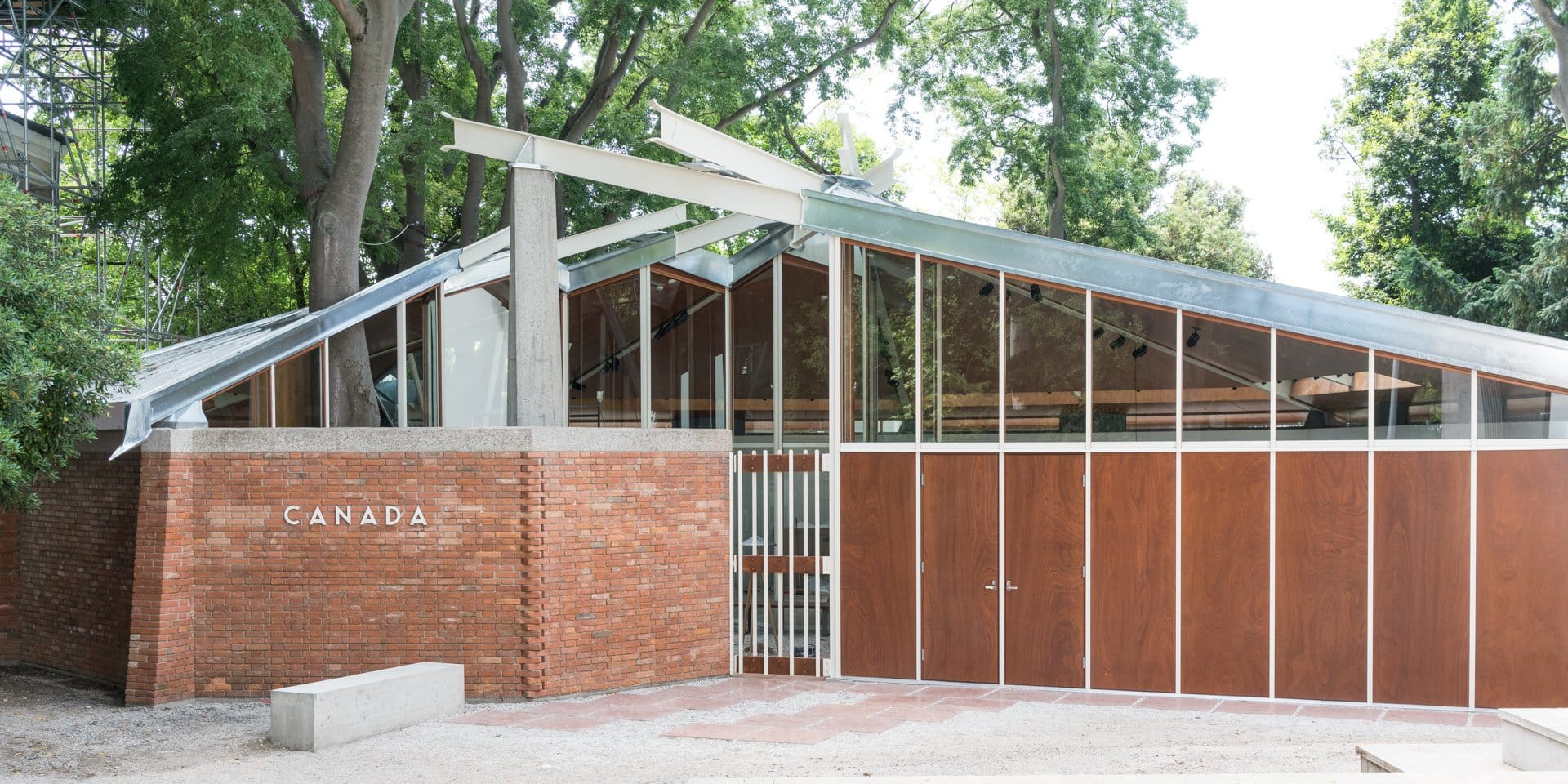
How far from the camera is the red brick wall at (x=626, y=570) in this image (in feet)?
36.4

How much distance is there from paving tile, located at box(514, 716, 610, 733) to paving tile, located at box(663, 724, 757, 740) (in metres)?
0.75

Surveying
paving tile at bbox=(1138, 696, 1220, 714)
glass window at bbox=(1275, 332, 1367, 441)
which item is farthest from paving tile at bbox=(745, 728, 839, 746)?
glass window at bbox=(1275, 332, 1367, 441)

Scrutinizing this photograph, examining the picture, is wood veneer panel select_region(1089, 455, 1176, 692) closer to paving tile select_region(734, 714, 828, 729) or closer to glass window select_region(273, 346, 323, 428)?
paving tile select_region(734, 714, 828, 729)

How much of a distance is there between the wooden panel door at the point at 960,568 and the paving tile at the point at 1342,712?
2.84 metres

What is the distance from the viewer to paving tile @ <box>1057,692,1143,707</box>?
1101cm

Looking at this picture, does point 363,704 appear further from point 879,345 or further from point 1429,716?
point 1429,716

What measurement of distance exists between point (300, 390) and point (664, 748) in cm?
670

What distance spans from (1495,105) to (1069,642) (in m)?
20.9

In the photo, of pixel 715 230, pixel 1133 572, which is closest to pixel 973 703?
pixel 1133 572

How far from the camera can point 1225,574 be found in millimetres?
11227

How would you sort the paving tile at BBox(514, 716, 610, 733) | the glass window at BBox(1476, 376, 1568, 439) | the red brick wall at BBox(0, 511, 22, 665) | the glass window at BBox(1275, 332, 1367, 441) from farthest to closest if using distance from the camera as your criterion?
the red brick wall at BBox(0, 511, 22, 665) → the glass window at BBox(1275, 332, 1367, 441) → the glass window at BBox(1476, 376, 1568, 439) → the paving tile at BBox(514, 716, 610, 733)

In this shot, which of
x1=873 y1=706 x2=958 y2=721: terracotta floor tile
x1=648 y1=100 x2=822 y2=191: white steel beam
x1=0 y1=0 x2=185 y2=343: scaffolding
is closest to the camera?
x1=873 y1=706 x2=958 y2=721: terracotta floor tile

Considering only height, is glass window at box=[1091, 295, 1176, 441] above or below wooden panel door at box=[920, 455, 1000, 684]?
above

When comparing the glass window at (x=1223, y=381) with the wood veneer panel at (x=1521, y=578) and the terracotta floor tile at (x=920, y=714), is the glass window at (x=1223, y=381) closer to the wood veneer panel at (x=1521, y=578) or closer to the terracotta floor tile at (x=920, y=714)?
the wood veneer panel at (x=1521, y=578)
